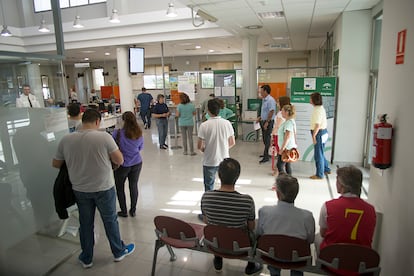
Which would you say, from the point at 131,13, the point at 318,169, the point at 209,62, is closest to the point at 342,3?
the point at 318,169

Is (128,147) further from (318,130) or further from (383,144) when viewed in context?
(318,130)

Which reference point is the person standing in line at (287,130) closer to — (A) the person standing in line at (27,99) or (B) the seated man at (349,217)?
(B) the seated man at (349,217)

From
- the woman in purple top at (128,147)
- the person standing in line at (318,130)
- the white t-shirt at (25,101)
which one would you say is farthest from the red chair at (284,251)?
the person standing in line at (318,130)

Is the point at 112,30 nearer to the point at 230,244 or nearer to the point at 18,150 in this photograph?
the point at 18,150

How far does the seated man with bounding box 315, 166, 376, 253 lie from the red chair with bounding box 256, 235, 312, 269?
0.21 m

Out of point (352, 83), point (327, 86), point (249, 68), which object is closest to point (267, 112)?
point (327, 86)

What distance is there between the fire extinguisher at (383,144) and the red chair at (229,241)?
1.24 metres

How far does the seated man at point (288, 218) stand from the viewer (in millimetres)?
2088

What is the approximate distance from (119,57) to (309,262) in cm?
1018

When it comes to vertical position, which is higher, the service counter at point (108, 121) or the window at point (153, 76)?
the window at point (153, 76)

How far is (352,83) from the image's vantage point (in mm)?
5578

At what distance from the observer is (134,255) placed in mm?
3092

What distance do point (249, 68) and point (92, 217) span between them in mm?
7481

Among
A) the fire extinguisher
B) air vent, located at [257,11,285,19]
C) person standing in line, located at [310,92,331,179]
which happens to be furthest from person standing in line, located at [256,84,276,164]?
the fire extinguisher
